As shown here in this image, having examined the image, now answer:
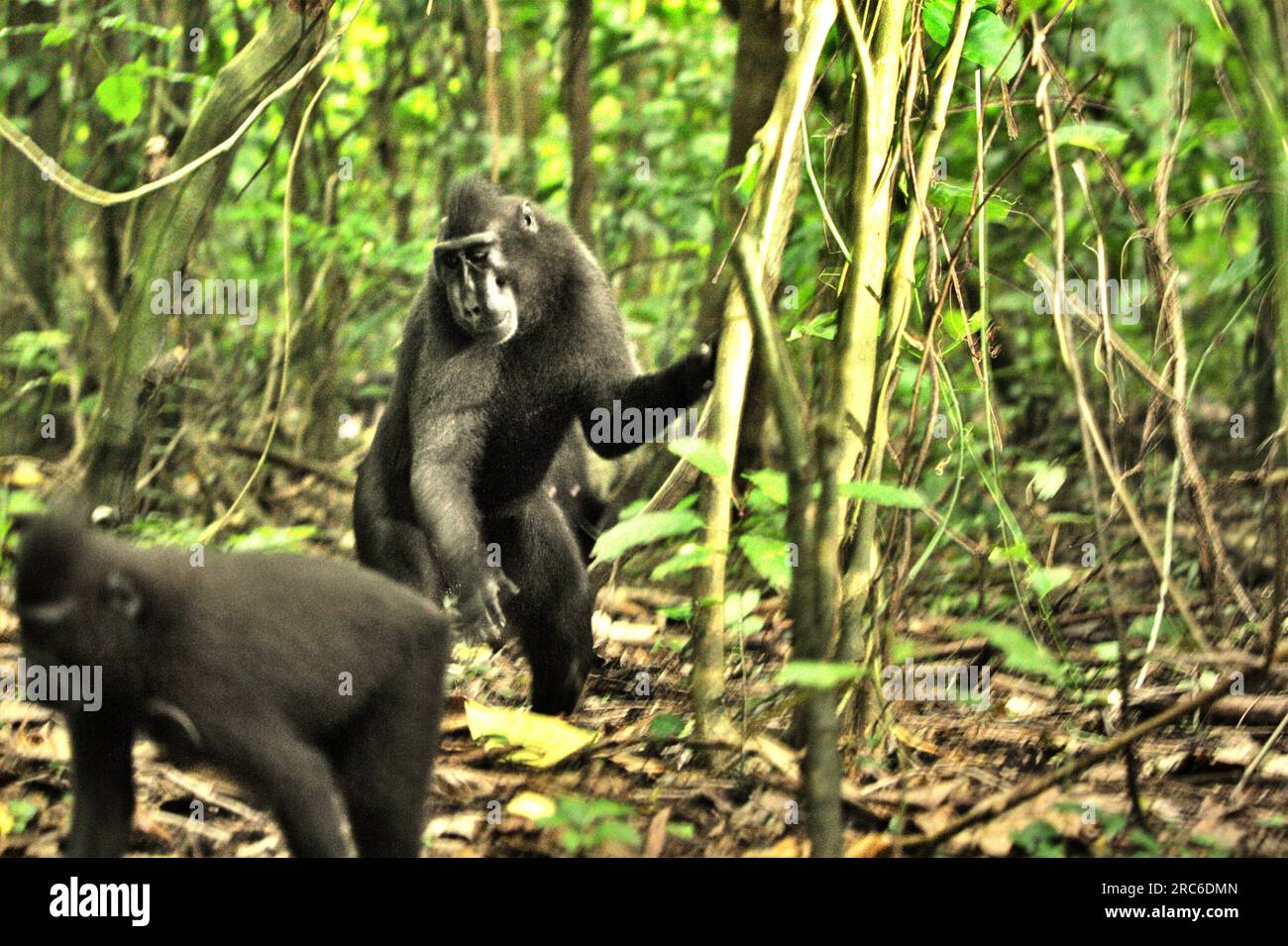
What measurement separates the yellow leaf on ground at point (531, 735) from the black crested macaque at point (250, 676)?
36.5 inches

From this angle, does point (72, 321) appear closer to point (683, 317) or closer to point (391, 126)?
point (391, 126)

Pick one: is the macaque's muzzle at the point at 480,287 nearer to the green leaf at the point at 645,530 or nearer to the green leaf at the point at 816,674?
the green leaf at the point at 645,530

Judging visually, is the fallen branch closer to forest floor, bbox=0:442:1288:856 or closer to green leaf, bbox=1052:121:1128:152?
forest floor, bbox=0:442:1288:856

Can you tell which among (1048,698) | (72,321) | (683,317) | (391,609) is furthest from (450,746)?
(72,321)

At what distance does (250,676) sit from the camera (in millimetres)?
3592

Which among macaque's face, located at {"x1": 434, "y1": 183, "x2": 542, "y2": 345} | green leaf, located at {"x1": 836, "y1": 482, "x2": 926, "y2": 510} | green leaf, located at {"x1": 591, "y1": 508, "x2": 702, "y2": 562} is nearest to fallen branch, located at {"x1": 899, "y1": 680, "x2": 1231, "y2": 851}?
green leaf, located at {"x1": 836, "y1": 482, "x2": 926, "y2": 510}

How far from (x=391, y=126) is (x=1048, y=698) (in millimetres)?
7144

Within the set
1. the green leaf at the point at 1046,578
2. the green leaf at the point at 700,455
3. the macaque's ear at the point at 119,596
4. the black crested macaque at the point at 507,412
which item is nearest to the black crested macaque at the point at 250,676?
the macaque's ear at the point at 119,596

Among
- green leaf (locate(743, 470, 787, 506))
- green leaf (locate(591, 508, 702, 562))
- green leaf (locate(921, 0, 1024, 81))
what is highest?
green leaf (locate(921, 0, 1024, 81))

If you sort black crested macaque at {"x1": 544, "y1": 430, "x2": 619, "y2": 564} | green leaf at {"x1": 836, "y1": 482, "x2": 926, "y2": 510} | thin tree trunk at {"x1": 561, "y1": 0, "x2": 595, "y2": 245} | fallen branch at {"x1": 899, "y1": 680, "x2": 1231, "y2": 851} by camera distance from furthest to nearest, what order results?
1. thin tree trunk at {"x1": 561, "y1": 0, "x2": 595, "y2": 245}
2. black crested macaque at {"x1": 544, "y1": 430, "x2": 619, "y2": 564}
3. green leaf at {"x1": 836, "y1": 482, "x2": 926, "y2": 510}
4. fallen branch at {"x1": 899, "y1": 680, "x2": 1231, "y2": 851}

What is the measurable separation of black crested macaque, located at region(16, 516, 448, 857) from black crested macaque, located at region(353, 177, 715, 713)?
184 cm

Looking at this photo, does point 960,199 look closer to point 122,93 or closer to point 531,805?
point 531,805

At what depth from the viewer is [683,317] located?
1049 cm

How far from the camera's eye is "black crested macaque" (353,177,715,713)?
5.85 metres
